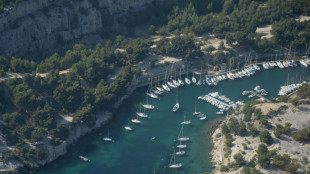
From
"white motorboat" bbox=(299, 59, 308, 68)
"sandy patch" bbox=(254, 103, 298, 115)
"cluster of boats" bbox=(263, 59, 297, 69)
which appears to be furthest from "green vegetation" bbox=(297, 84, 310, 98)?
"white motorboat" bbox=(299, 59, 308, 68)

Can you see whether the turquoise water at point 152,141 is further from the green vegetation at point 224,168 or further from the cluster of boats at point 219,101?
the green vegetation at point 224,168

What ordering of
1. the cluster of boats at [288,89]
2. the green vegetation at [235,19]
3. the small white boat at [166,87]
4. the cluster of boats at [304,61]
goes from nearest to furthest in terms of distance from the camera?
the cluster of boats at [288,89], the small white boat at [166,87], the cluster of boats at [304,61], the green vegetation at [235,19]

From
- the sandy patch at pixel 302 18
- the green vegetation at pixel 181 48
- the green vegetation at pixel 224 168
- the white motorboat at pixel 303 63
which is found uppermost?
the sandy patch at pixel 302 18

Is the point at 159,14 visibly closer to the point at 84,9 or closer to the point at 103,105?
the point at 84,9

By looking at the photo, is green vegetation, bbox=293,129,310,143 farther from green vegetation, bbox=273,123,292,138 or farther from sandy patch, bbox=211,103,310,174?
green vegetation, bbox=273,123,292,138

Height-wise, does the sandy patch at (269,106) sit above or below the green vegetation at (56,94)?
below

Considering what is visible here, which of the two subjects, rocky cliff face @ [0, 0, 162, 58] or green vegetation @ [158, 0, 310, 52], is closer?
rocky cliff face @ [0, 0, 162, 58]

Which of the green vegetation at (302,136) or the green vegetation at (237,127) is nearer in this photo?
the green vegetation at (302,136)

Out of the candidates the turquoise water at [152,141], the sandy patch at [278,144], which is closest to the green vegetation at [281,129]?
the sandy patch at [278,144]
